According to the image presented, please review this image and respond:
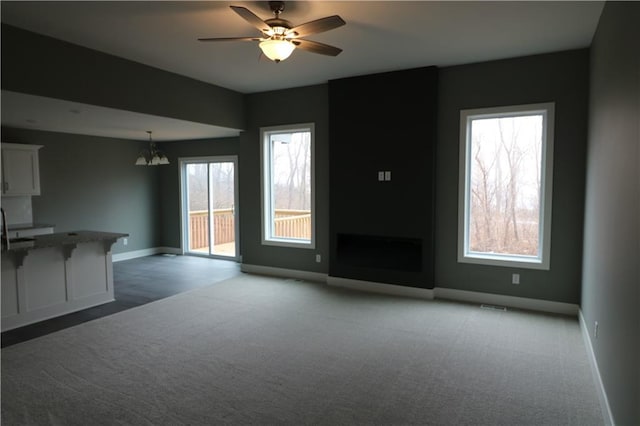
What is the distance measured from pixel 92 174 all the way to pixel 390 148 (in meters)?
5.48

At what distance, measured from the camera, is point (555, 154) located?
4215mm

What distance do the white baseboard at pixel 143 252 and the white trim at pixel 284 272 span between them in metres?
2.44

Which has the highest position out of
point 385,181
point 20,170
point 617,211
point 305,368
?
point 20,170

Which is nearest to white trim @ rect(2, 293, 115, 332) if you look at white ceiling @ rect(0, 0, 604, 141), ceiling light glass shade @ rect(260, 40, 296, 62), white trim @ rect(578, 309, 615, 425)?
white ceiling @ rect(0, 0, 604, 141)

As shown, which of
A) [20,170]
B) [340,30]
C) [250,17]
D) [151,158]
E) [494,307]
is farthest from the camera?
[151,158]

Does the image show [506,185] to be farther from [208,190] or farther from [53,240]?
[208,190]

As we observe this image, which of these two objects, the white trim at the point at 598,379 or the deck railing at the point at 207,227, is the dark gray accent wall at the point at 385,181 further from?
the deck railing at the point at 207,227

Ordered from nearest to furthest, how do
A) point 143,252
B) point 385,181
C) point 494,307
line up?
point 494,307, point 385,181, point 143,252

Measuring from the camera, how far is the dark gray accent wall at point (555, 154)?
4.12 m

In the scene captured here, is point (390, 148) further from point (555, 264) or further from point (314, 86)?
point (555, 264)

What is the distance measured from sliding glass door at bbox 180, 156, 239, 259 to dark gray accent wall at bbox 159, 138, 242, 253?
14 centimetres

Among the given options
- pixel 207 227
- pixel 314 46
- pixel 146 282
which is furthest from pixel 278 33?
pixel 207 227

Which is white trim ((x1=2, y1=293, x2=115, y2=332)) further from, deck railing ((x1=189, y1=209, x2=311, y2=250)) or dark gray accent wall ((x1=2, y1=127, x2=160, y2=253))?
deck railing ((x1=189, y1=209, x2=311, y2=250))

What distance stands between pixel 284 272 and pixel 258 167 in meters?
1.71
